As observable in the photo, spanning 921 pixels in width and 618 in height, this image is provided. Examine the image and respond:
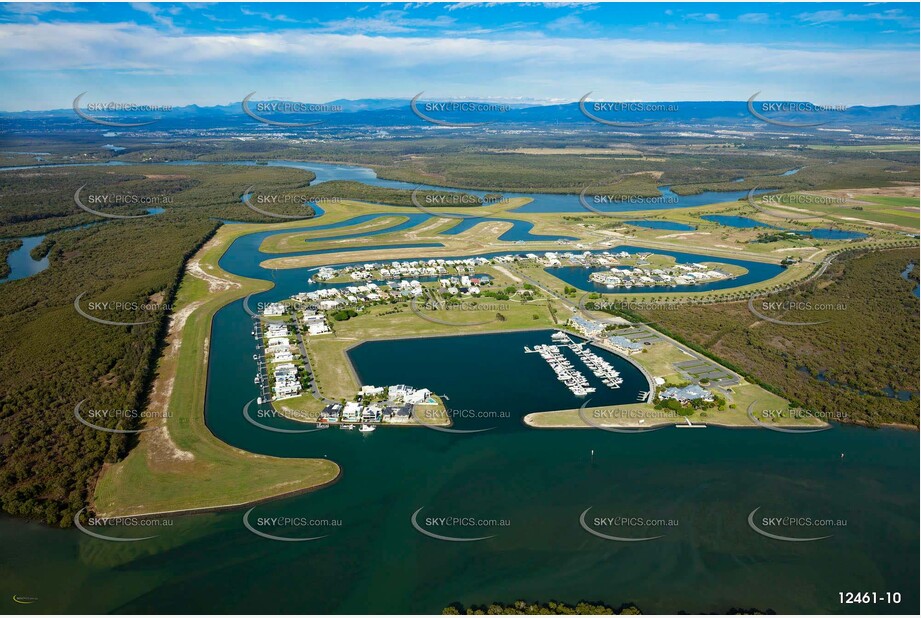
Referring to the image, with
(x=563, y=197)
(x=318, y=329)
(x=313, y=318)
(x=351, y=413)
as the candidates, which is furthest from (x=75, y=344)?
(x=563, y=197)

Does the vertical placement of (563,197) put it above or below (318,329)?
above

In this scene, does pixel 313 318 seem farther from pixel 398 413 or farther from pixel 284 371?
pixel 398 413

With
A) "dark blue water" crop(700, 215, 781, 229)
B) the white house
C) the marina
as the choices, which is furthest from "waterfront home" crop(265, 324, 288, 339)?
"dark blue water" crop(700, 215, 781, 229)

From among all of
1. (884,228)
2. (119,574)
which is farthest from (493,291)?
(884,228)

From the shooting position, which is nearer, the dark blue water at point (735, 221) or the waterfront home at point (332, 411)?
the waterfront home at point (332, 411)

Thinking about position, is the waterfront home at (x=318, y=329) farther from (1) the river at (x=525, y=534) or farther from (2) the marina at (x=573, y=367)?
(2) the marina at (x=573, y=367)

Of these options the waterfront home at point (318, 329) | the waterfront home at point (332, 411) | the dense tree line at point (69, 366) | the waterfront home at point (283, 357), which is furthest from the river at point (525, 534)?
the waterfront home at point (318, 329)

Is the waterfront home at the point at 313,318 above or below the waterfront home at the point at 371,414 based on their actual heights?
above

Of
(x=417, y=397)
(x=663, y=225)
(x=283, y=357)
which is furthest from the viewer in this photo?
(x=663, y=225)
